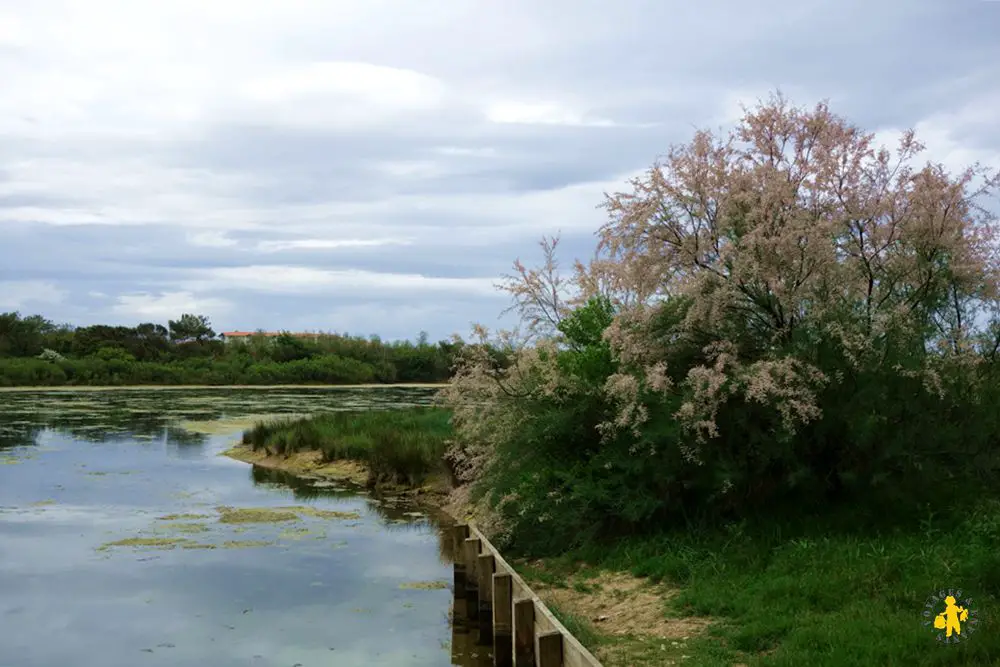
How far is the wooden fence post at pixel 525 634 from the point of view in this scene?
25.9 ft

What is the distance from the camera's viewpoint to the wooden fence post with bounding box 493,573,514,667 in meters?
8.91

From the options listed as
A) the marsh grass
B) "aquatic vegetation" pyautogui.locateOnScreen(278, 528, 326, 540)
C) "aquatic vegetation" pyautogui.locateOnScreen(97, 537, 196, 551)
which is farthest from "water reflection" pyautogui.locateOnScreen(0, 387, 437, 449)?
"aquatic vegetation" pyautogui.locateOnScreen(278, 528, 326, 540)

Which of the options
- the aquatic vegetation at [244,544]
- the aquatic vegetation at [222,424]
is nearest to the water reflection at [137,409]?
the aquatic vegetation at [222,424]

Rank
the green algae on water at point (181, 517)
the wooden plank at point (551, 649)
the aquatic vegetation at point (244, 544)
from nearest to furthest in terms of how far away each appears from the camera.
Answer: the wooden plank at point (551, 649)
the aquatic vegetation at point (244, 544)
the green algae on water at point (181, 517)

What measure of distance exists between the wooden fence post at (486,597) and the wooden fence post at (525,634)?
204 cm

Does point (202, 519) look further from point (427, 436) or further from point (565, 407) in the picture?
point (565, 407)

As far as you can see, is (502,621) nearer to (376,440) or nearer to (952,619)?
(952,619)

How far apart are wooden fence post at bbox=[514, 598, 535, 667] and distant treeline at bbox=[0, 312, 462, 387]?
5615cm

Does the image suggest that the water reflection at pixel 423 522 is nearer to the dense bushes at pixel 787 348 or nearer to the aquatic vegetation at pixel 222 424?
the dense bushes at pixel 787 348

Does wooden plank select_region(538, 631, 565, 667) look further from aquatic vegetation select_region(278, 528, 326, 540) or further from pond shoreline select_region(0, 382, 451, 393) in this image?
pond shoreline select_region(0, 382, 451, 393)

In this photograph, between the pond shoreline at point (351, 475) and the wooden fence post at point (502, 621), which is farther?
the pond shoreline at point (351, 475)

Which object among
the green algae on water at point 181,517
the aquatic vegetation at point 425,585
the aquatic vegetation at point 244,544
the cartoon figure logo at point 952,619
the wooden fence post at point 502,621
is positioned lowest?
the aquatic vegetation at point 425,585

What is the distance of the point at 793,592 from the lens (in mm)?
7883

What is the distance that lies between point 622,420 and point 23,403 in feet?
148
